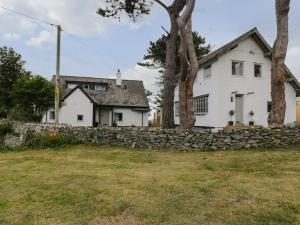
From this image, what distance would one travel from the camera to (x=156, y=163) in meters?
10.2

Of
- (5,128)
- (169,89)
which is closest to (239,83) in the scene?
(169,89)

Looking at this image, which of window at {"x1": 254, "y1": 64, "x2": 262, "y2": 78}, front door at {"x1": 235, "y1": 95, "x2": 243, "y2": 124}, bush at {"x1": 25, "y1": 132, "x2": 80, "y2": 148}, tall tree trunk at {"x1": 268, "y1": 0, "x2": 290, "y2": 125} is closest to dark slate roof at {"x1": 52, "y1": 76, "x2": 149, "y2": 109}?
front door at {"x1": 235, "y1": 95, "x2": 243, "y2": 124}

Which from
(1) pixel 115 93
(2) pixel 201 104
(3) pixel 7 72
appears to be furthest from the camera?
(1) pixel 115 93

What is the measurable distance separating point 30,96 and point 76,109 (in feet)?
31.1

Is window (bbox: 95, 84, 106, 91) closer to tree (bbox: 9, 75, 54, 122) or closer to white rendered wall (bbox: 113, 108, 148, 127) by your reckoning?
white rendered wall (bbox: 113, 108, 148, 127)

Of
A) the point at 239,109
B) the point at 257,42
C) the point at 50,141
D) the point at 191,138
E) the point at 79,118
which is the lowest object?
the point at 50,141

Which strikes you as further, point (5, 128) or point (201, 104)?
point (201, 104)

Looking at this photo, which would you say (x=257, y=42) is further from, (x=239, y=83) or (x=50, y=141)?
(x=50, y=141)

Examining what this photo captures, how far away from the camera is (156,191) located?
656 centimetres

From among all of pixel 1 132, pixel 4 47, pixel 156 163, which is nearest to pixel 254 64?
pixel 156 163

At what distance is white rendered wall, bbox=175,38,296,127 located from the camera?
21.1 metres

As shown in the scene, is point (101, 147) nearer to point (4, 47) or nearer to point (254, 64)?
point (254, 64)

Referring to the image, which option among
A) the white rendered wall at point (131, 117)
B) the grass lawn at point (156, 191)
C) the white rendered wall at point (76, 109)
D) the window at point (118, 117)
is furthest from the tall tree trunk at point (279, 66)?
the window at point (118, 117)

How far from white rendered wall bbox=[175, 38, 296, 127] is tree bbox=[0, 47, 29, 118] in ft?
59.5
